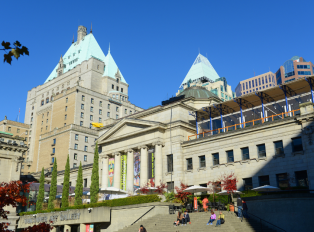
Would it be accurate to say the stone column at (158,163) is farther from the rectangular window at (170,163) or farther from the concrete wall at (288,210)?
the concrete wall at (288,210)

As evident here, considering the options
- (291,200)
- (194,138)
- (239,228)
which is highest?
(194,138)

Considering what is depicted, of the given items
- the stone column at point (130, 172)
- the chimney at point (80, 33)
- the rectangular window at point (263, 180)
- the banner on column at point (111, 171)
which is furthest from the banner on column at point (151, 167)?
the chimney at point (80, 33)

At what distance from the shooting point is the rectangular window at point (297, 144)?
137 feet

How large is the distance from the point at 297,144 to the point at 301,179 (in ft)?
13.9

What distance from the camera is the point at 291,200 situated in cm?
3180

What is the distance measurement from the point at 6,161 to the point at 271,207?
43.1 meters

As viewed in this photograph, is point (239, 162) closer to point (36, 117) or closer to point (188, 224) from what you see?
point (188, 224)

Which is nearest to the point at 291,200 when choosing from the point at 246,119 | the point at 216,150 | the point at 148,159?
the point at 216,150

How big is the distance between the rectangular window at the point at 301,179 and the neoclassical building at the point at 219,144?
0.36 ft

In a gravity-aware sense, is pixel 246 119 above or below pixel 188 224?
above

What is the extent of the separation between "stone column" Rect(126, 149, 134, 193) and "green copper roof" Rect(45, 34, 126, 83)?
6797 centimetres

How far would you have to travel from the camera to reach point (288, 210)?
3164cm

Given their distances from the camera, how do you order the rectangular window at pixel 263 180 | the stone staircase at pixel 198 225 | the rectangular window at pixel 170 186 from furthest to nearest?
the rectangular window at pixel 170 186 → the rectangular window at pixel 263 180 → the stone staircase at pixel 198 225

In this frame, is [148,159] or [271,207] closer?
[271,207]
